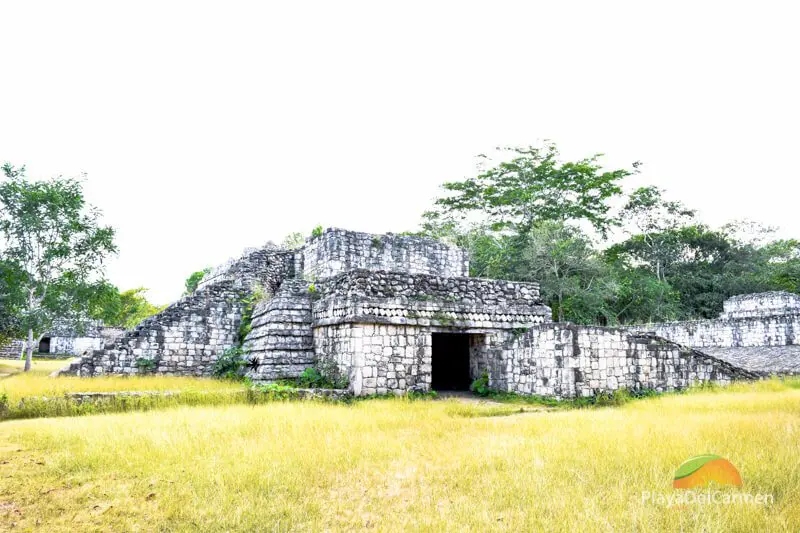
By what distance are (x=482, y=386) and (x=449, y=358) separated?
9.52 ft

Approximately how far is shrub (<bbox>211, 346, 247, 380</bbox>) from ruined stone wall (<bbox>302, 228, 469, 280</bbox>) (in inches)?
136

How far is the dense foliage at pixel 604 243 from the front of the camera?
2916cm

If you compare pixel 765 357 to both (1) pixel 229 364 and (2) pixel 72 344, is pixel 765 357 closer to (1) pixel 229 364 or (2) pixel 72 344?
(1) pixel 229 364

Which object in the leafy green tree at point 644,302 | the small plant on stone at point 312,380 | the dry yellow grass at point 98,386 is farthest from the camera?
the leafy green tree at point 644,302

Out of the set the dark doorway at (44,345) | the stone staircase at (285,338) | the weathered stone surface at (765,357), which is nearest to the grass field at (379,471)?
the stone staircase at (285,338)

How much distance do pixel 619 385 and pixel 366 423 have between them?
6853 millimetres

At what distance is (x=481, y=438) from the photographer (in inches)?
282

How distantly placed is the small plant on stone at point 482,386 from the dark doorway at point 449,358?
77.1 inches

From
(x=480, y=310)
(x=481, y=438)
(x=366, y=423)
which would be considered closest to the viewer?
(x=481, y=438)

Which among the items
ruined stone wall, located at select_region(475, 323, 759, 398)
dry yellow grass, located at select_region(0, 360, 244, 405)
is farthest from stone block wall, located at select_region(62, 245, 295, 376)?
ruined stone wall, located at select_region(475, 323, 759, 398)

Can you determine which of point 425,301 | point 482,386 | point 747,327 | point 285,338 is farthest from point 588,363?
point 747,327

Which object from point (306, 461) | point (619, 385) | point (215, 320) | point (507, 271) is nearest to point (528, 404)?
point (619, 385)

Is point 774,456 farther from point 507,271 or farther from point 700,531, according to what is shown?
Result: point 507,271

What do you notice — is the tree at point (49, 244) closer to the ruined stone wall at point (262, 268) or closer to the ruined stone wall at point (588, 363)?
the ruined stone wall at point (262, 268)
